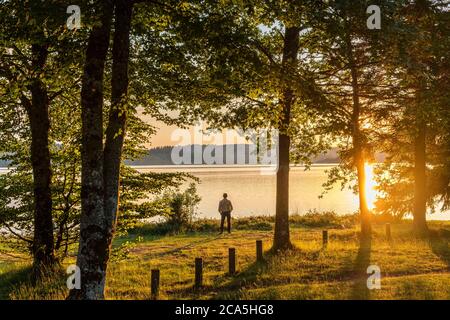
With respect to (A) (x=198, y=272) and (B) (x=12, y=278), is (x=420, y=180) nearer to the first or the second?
(A) (x=198, y=272)

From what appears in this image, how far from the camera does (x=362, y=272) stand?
548 inches


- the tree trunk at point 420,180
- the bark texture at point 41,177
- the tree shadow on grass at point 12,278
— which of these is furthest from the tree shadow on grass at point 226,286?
the tree trunk at point 420,180

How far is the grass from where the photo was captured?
10.9 m

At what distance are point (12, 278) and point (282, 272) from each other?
871 centimetres

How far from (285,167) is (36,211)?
366 inches

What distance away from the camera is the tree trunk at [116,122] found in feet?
30.1

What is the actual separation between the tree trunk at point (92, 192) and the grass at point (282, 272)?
96.4 inches

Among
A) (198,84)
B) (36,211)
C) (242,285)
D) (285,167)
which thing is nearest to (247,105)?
(285,167)

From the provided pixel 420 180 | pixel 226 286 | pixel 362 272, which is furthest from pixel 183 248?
pixel 420 180

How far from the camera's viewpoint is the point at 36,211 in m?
13.5

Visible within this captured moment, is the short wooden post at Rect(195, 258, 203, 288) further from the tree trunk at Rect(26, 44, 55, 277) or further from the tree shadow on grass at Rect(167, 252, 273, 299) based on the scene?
the tree trunk at Rect(26, 44, 55, 277)

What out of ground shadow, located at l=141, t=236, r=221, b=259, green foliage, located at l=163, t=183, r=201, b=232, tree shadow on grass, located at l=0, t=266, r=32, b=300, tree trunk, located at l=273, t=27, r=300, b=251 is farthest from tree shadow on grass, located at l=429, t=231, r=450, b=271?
green foliage, located at l=163, t=183, r=201, b=232

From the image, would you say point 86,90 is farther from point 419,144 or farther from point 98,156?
point 419,144

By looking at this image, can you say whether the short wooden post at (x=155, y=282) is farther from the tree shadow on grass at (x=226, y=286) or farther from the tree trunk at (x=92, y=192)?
the tree trunk at (x=92, y=192)
